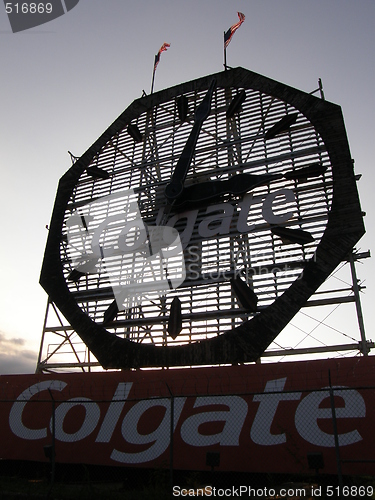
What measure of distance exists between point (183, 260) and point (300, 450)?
19.4 ft

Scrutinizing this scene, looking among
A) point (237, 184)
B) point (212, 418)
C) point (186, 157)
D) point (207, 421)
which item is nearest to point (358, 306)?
point (237, 184)

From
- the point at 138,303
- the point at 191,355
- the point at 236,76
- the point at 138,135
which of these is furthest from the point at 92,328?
the point at 236,76

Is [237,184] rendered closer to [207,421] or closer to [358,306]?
[358,306]

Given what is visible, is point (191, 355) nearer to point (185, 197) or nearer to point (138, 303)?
point (138, 303)

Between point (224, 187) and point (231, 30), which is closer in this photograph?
point (224, 187)

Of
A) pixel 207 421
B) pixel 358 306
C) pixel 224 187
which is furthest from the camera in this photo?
pixel 224 187

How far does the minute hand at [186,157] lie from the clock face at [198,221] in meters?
0.04

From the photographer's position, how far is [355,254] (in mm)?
10836

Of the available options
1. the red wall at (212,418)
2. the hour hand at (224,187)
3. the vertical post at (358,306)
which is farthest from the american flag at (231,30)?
the red wall at (212,418)

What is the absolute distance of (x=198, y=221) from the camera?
40.6ft

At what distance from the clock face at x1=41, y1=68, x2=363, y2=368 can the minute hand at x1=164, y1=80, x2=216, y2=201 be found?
4 centimetres

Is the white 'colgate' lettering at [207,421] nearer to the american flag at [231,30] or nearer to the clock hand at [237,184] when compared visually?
the clock hand at [237,184]

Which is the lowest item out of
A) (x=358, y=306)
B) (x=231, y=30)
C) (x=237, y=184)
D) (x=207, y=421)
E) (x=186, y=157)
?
(x=207, y=421)

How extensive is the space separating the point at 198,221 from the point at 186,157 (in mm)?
2037
